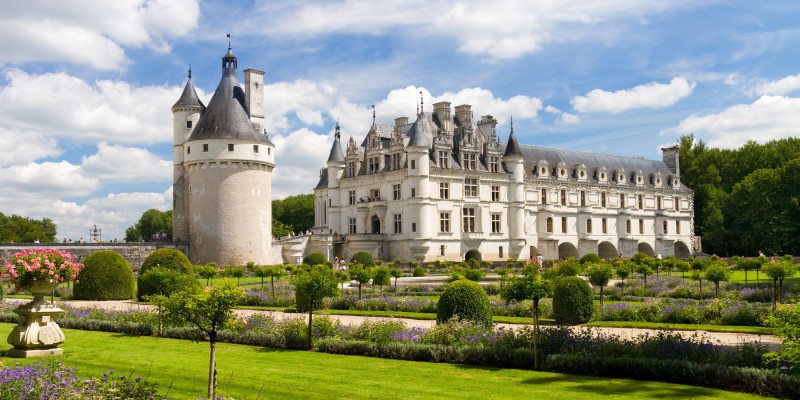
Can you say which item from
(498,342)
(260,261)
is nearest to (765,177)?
(260,261)

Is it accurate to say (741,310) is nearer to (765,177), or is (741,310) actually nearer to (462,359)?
(462,359)

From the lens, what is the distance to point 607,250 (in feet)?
192

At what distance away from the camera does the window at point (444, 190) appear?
46.5 metres

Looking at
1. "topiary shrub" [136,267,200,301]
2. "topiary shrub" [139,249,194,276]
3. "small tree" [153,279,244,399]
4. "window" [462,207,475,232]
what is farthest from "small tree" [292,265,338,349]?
"window" [462,207,475,232]

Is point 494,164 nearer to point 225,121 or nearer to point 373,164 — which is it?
point 373,164

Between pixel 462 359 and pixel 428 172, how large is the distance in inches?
1329

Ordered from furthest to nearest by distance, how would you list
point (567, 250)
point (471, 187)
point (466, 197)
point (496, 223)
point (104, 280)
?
point (567, 250), point (496, 223), point (471, 187), point (466, 197), point (104, 280)

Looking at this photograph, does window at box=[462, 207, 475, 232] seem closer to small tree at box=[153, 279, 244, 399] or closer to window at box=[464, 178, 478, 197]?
window at box=[464, 178, 478, 197]

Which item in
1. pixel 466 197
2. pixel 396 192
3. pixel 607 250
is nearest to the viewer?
pixel 396 192

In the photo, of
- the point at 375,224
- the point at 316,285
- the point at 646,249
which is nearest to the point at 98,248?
the point at 375,224

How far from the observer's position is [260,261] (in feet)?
143

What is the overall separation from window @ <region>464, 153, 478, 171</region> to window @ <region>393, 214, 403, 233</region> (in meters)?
5.48

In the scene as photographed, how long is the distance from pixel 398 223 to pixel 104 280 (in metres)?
24.3

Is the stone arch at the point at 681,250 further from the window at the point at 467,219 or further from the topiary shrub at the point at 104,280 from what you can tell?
the topiary shrub at the point at 104,280
